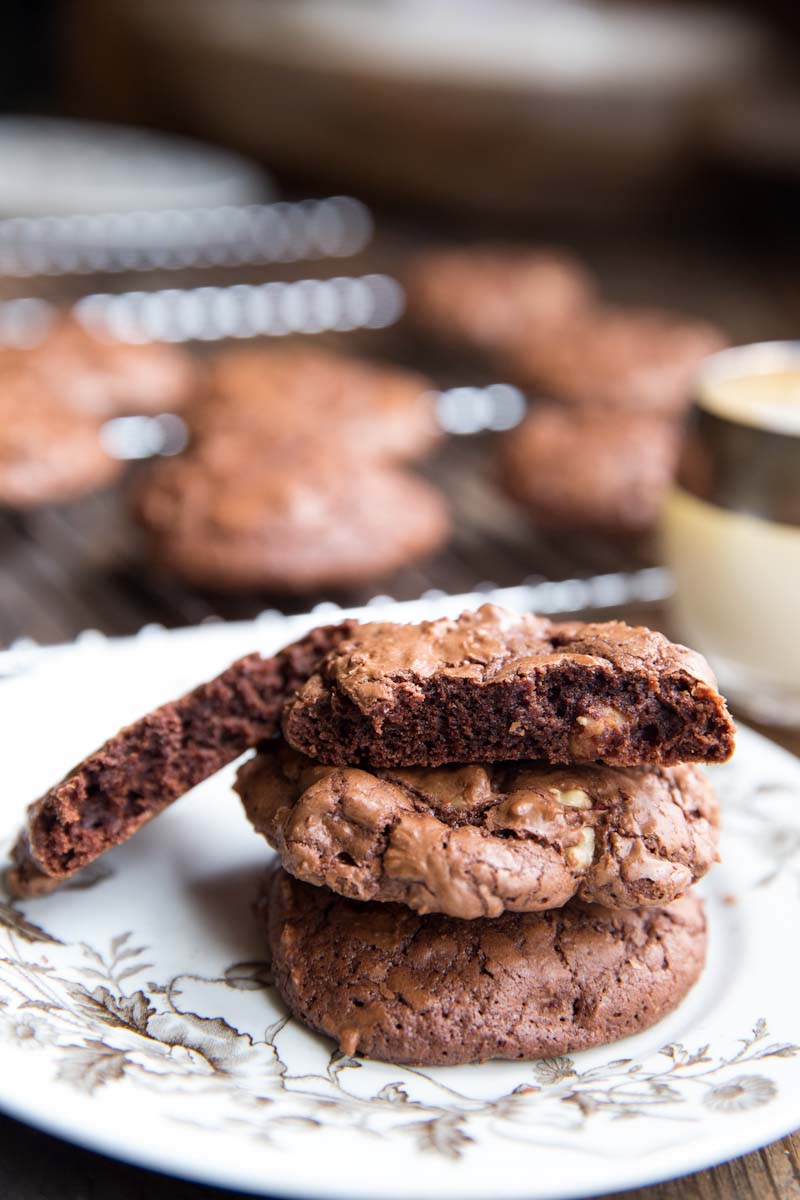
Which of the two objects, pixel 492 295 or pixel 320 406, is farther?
pixel 492 295

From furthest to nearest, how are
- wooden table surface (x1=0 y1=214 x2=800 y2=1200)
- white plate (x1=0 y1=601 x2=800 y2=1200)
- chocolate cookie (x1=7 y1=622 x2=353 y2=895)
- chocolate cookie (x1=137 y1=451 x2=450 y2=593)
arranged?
chocolate cookie (x1=137 y1=451 x2=450 y2=593) < chocolate cookie (x1=7 y1=622 x2=353 y2=895) < wooden table surface (x1=0 y1=214 x2=800 y2=1200) < white plate (x1=0 y1=601 x2=800 y2=1200)

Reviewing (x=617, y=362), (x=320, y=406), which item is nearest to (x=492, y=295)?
(x=617, y=362)

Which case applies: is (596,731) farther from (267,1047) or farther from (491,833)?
(267,1047)

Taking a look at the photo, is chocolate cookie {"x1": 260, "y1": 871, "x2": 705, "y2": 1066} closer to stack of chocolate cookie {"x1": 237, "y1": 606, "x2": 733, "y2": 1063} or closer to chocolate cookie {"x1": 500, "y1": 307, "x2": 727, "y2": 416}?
stack of chocolate cookie {"x1": 237, "y1": 606, "x2": 733, "y2": 1063}

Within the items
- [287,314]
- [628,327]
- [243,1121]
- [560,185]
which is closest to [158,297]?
[287,314]

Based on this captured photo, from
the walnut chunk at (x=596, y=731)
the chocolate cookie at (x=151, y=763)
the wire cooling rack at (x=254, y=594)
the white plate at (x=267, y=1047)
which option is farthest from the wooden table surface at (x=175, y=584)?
the walnut chunk at (x=596, y=731)

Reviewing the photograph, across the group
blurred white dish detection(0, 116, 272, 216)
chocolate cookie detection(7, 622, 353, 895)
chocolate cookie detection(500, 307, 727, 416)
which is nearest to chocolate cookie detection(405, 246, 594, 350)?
chocolate cookie detection(500, 307, 727, 416)
